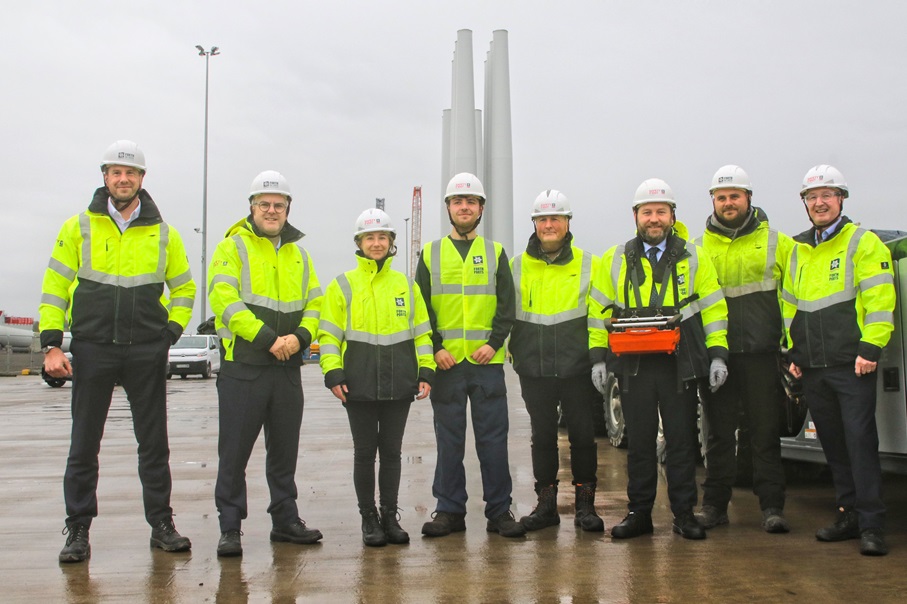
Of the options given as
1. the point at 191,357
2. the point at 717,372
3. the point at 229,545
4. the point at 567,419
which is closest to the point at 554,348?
the point at 567,419

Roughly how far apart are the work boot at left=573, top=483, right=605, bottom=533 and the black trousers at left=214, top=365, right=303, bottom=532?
181cm

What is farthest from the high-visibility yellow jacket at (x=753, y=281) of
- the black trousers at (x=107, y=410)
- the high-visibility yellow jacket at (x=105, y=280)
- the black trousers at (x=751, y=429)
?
the black trousers at (x=107, y=410)

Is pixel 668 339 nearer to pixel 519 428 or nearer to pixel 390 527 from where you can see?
pixel 390 527

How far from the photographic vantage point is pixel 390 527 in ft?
19.4

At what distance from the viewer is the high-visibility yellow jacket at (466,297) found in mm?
6238

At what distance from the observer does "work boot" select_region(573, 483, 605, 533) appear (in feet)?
20.1

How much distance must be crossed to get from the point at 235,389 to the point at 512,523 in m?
1.88

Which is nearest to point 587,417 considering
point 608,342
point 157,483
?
point 608,342

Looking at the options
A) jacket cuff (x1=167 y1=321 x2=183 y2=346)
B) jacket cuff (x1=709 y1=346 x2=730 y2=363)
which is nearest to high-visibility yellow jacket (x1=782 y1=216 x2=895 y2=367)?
jacket cuff (x1=709 y1=346 x2=730 y2=363)

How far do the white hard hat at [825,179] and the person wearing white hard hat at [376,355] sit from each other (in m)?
2.51

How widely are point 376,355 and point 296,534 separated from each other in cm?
118

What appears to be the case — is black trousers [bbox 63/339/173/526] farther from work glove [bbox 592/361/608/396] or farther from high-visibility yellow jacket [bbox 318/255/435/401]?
work glove [bbox 592/361/608/396]

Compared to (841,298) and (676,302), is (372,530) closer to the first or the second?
(676,302)

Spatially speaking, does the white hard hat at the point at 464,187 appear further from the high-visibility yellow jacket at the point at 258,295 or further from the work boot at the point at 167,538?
the work boot at the point at 167,538
